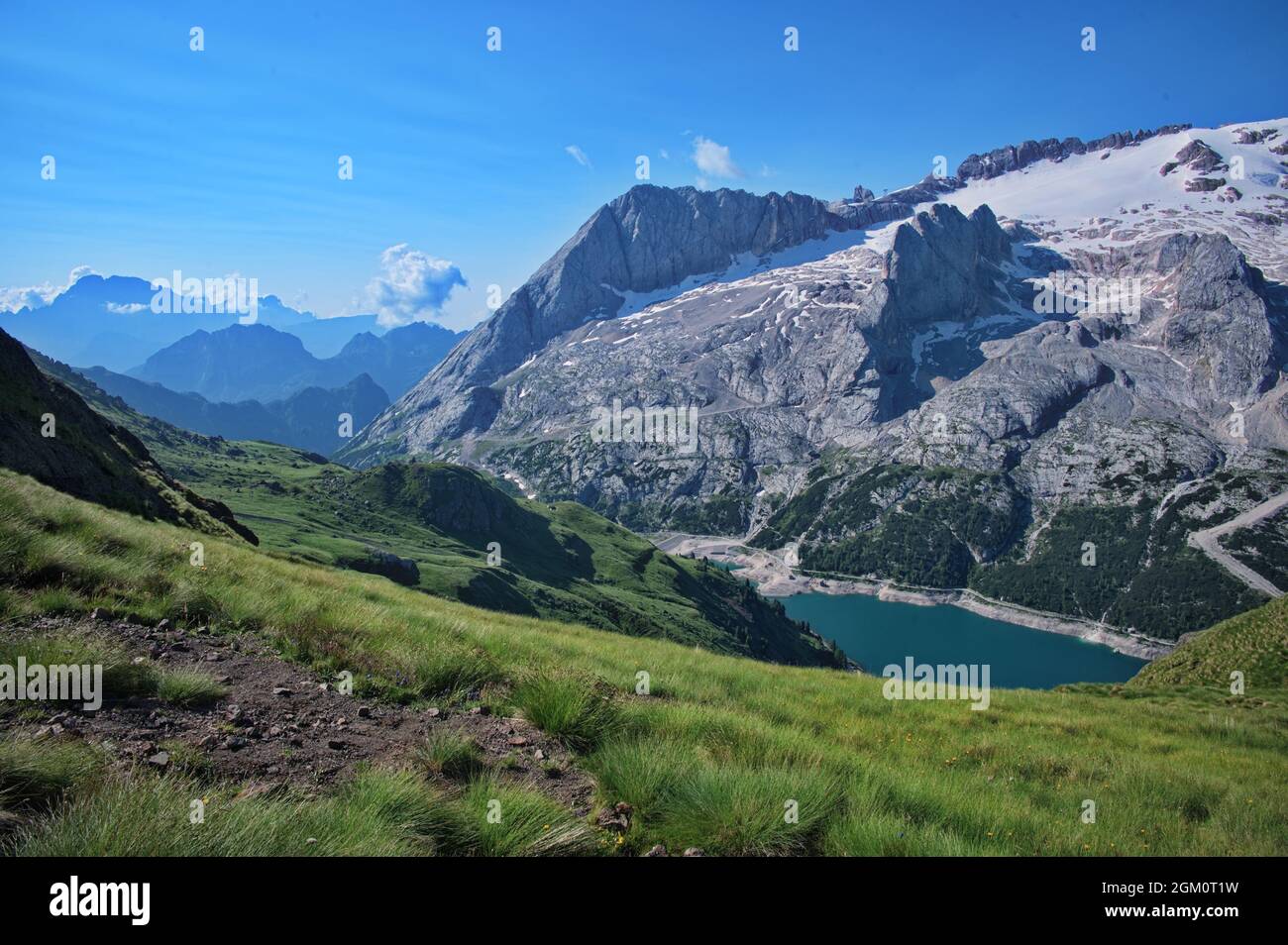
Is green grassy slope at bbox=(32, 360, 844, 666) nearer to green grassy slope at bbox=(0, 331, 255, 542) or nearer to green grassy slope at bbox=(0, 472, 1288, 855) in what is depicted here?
green grassy slope at bbox=(0, 331, 255, 542)

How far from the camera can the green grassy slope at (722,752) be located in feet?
17.6

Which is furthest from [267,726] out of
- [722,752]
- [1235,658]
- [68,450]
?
[1235,658]

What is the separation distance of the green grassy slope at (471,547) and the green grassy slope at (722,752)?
299ft

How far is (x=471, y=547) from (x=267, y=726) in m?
166

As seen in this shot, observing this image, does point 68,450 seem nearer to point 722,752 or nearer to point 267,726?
point 267,726

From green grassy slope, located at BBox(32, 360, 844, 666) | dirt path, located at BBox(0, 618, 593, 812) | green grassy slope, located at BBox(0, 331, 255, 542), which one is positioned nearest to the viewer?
dirt path, located at BBox(0, 618, 593, 812)

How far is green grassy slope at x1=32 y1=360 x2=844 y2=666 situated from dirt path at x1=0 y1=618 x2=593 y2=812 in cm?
9425

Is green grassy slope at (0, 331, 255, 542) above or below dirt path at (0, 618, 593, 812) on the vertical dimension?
above

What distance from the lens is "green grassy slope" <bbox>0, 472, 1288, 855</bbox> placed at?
5.37m

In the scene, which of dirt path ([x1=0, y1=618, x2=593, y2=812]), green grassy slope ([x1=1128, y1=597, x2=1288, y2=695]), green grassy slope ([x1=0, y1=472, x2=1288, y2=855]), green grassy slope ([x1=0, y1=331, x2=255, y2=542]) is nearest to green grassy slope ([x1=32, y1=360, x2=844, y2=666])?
green grassy slope ([x1=0, y1=331, x2=255, y2=542])

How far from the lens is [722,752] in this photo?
7863 mm

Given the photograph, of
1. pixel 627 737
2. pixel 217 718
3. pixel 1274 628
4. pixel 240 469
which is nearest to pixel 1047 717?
pixel 627 737

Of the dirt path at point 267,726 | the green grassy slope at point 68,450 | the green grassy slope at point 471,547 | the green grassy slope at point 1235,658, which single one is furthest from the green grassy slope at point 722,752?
the green grassy slope at point 471,547
